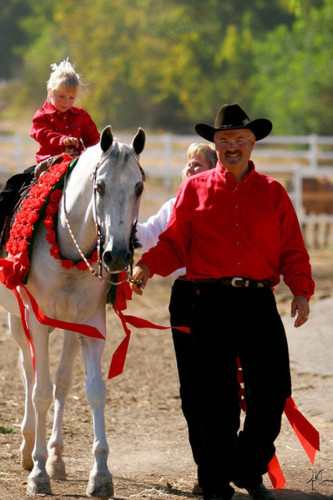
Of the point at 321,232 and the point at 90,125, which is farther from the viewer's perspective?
the point at 321,232

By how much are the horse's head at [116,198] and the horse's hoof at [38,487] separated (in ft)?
4.58

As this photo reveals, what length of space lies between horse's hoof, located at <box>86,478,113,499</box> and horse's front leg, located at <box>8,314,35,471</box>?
0.97 m

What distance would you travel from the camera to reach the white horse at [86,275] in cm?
463

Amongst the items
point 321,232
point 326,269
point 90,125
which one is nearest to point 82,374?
point 90,125

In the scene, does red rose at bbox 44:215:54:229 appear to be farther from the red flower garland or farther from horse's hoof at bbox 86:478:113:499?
horse's hoof at bbox 86:478:113:499

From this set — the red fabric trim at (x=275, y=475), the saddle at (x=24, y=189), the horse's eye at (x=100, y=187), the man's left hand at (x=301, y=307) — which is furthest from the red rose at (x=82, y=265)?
the red fabric trim at (x=275, y=475)

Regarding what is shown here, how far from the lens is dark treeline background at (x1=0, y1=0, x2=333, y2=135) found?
39.6m

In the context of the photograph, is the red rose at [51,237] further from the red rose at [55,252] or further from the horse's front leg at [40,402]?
the horse's front leg at [40,402]

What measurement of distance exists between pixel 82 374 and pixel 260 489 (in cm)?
401

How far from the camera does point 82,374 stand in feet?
28.7

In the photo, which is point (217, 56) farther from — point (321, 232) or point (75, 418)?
point (75, 418)

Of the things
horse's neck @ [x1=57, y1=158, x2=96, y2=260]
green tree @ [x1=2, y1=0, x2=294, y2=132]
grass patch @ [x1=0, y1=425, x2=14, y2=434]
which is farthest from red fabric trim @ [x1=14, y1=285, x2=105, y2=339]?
green tree @ [x1=2, y1=0, x2=294, y2=132]

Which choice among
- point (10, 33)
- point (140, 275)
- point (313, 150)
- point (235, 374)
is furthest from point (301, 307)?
point (10, 33)

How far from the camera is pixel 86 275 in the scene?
5176 mm
